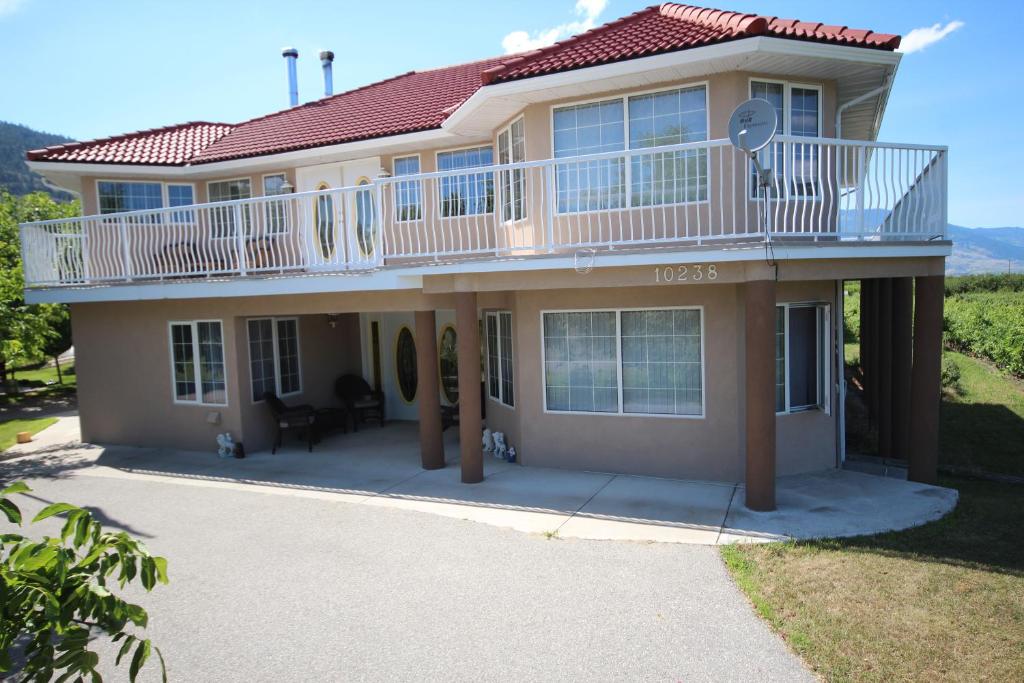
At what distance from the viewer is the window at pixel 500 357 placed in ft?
36.2

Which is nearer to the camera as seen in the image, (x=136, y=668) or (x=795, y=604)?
(x=136, y=668)

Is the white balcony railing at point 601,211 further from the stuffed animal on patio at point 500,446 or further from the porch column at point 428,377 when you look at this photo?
the stuffed animal on patio at point 500,446

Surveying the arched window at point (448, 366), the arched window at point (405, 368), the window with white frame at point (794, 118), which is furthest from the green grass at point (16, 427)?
the window with white frame at point (794, 118)

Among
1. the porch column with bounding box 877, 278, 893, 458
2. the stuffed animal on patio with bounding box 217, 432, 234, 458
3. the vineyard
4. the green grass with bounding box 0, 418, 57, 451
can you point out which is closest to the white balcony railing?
the porch column with bounding box 877, 278, 893, 458

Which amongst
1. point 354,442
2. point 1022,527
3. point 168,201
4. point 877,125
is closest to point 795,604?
point 1022,527

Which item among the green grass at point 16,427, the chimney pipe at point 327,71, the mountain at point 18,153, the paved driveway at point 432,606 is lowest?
the green grass at point 16,427

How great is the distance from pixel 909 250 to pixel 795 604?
194 inches

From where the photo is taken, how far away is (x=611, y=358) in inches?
382

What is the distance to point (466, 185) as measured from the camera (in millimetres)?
11898

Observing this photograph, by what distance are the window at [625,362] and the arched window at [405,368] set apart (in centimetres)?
557

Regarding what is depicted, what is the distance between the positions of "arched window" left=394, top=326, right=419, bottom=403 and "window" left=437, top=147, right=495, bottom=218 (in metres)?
3.73

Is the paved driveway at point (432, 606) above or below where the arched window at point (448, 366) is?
below

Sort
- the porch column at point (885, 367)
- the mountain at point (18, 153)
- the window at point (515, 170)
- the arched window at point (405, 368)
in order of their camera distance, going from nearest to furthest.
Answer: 1. the window at point (515, 170)
2. the porch column at point (885, 367)
3. the arched window at point (405, 368)
4. the mountain at point (18, 153)

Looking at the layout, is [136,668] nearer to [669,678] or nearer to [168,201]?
[669,678]
